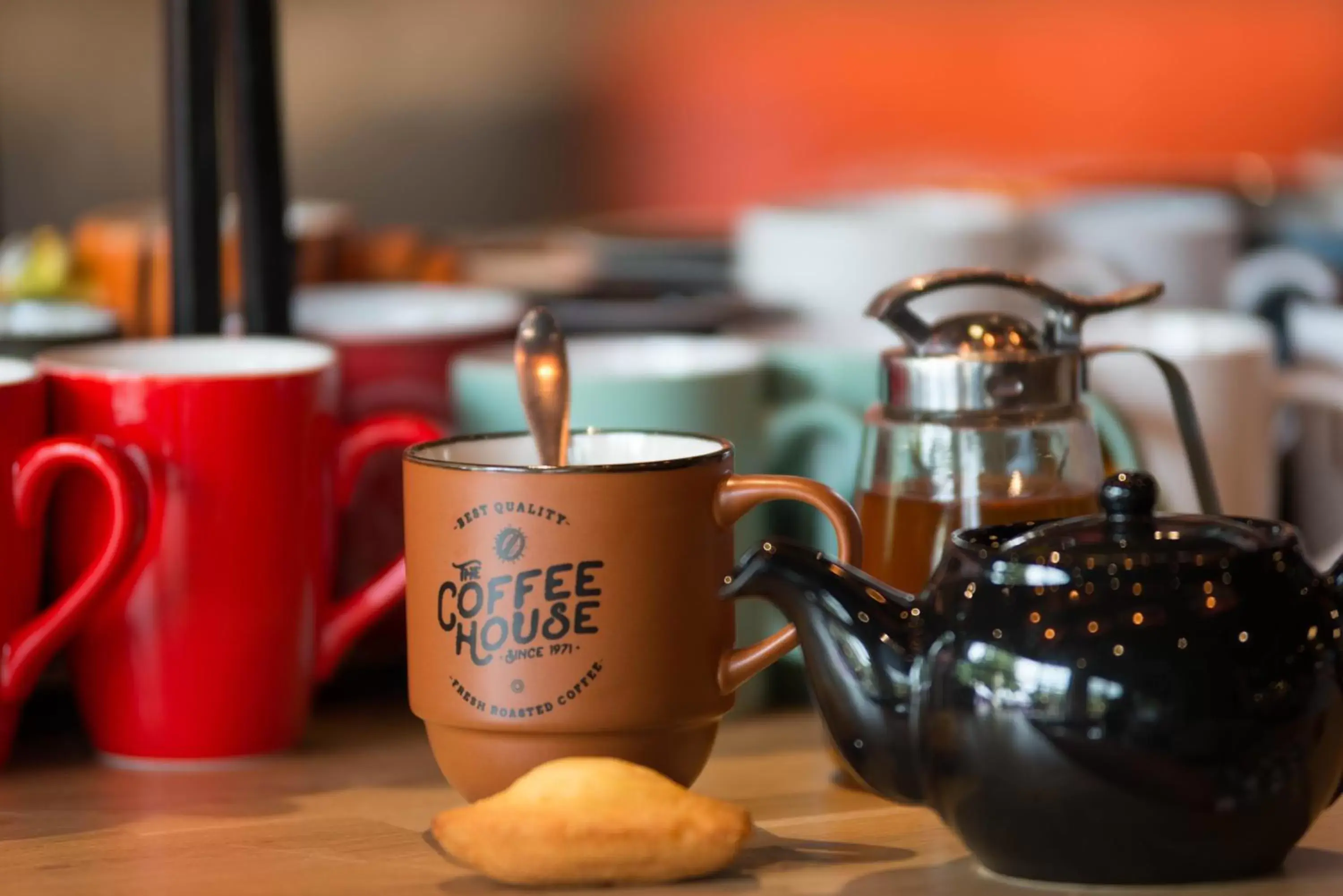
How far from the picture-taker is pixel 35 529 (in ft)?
2.13

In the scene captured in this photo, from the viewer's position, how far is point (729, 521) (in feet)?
1.89

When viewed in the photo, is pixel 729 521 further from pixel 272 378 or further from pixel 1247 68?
pixel 1247 68

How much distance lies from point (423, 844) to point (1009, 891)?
0.58 feet

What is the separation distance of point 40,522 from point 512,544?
7.9 inches

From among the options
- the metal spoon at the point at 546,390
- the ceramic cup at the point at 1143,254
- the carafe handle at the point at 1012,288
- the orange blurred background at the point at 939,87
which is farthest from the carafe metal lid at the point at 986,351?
the orange blurred background at the point at 939,87

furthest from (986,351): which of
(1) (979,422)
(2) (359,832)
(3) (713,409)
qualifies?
(2) (359,832)

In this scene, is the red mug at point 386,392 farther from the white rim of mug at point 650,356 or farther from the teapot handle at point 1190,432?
the teapot handle at point 1190,432

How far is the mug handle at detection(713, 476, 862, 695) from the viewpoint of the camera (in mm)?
568

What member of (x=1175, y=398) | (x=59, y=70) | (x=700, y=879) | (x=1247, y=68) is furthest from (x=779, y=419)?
(x=1247, y=68)

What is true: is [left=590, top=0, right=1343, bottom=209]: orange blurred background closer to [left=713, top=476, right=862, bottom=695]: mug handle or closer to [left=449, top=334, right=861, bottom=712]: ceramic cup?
[left=449, top=334, right=861, bottom=712]: ceramic cup

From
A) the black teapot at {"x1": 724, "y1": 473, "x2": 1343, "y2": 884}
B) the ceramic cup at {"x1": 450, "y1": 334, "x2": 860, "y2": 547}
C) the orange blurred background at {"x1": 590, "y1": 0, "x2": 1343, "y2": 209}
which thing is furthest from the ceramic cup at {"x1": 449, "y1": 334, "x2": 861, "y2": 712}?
the orange blurred background at {"x1": 590, "y1": 0, "x2": 1343, "y2": 209}

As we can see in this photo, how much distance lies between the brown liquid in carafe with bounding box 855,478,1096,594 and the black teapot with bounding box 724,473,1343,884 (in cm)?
10

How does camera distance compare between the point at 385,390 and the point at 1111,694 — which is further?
the point at 385,390

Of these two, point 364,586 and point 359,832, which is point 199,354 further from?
point 359,832
